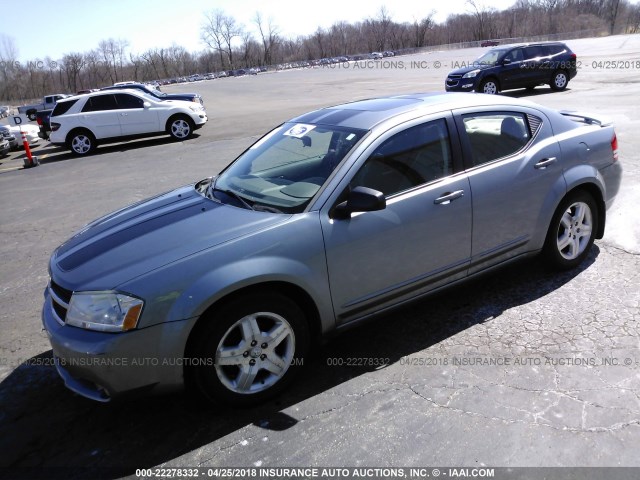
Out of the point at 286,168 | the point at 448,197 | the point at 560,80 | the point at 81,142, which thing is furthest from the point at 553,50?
the point at 286,168

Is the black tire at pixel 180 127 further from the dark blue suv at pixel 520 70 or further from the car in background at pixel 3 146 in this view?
the dark blue suv at pixel 520 70

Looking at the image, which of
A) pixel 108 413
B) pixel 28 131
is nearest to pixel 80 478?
pixel 108 413

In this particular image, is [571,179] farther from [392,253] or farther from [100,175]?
[100,175]

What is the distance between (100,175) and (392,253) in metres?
9.81

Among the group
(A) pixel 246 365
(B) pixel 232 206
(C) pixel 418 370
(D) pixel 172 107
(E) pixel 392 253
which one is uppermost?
(D) pixel 172 107

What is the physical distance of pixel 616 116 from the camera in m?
11.9

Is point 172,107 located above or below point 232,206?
above

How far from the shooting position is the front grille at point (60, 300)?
300 centimetres

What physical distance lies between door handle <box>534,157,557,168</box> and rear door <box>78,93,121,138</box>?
14130 millimetres

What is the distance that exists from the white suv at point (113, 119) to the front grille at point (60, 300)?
1358 centimetres

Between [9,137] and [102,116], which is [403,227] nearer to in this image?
[102,116]

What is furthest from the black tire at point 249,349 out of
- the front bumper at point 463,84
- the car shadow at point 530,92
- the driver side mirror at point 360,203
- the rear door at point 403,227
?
the front bumper at point 463,84

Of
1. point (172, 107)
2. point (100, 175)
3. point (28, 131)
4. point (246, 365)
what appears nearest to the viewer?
point (246, 365)

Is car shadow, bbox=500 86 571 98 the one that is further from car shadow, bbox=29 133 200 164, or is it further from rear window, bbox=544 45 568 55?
car shadow, bbox=29 133 200 164
